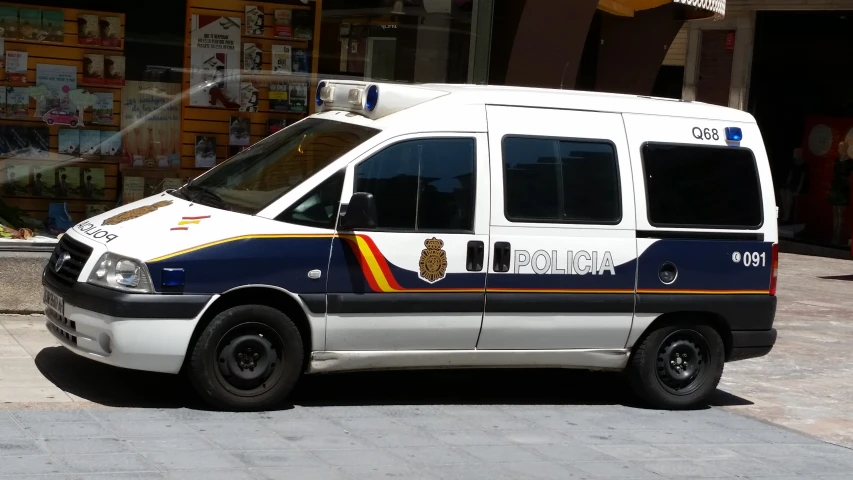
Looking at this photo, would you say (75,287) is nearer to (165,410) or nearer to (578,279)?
(165,410)

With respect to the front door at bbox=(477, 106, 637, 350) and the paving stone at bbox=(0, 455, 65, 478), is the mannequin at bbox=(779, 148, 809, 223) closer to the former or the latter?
the front door at bbox=(477, 106, 637, 350)

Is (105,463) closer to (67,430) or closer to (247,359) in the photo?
(67,430)

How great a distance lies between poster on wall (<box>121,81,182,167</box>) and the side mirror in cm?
428

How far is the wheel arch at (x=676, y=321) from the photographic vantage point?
24.6 ft

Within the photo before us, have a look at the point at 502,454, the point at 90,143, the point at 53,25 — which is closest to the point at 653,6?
the point at 90,143

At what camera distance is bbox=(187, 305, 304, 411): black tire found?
6.49 metres

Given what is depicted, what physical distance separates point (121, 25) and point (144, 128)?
91 centimetres

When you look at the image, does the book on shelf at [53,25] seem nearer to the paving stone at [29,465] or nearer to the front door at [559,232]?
the front door at [559,232]

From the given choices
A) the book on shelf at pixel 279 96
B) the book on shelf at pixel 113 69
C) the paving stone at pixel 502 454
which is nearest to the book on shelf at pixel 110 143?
the book on shelf at pixel 113 69

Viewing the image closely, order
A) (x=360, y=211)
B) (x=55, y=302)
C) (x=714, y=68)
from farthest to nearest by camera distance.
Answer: (x=714, y=68), (x=55, y=302), (x=360, y=211)

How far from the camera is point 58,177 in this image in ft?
32.9

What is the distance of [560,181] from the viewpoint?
7.29 meters

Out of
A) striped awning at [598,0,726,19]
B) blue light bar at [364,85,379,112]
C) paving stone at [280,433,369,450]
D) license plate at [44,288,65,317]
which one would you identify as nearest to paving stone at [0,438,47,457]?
license plate at [44,288,65,317]

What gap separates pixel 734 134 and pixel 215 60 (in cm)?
487
